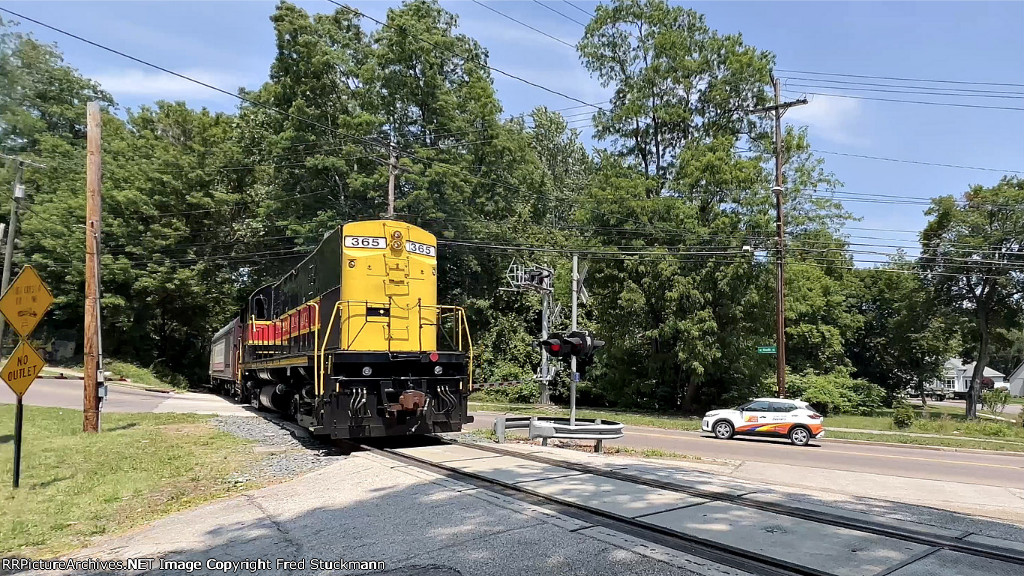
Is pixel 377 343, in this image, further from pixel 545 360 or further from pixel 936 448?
pixel 545 360

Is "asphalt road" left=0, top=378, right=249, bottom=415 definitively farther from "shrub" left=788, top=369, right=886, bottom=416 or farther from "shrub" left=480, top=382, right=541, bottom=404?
"shrub" left=788, top=369, right=886, bottom=416

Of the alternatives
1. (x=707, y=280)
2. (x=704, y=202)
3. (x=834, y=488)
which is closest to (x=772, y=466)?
(x=834, y=488)

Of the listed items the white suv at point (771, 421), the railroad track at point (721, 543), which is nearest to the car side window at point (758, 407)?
the white suv at point (771, 421)

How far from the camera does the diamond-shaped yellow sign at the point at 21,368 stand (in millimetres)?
9461

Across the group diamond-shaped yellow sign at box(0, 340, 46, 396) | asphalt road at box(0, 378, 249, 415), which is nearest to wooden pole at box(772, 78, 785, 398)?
asphalt road at box(0, 378, 249, 415)

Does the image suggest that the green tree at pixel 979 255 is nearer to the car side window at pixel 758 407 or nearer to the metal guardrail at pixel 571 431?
the car side window at pixel 758 407

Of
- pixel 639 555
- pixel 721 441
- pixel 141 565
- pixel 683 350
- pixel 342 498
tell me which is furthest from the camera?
pixel 683 350

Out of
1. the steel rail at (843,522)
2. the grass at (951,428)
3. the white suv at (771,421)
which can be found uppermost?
the steel rail at (843,522)

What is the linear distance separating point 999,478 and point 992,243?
27648 millimetres

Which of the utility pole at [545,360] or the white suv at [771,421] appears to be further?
the utility pole at [545,360]

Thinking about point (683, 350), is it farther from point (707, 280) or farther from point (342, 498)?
point (342, 498)

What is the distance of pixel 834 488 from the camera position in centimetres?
1088

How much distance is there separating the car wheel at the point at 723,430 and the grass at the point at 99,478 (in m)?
14.3

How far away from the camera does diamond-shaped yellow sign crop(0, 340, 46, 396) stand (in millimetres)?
9461
